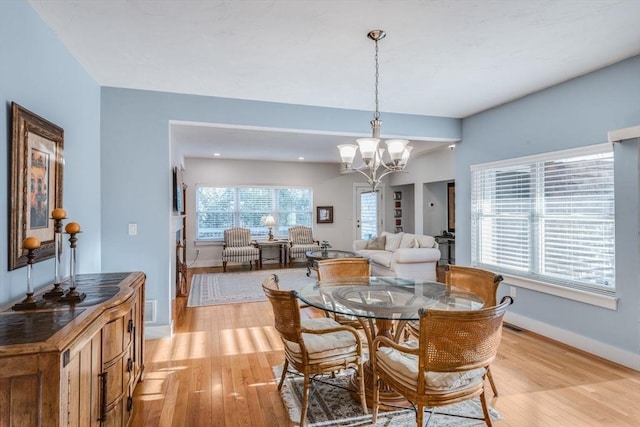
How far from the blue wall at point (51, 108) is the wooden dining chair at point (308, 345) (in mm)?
1473

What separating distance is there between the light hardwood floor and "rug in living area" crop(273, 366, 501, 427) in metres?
0.11

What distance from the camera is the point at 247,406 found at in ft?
7.72

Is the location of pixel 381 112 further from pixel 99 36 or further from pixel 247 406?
pixel 247 406

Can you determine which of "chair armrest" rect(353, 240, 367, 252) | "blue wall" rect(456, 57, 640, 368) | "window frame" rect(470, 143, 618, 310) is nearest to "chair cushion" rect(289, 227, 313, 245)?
"chair armrest" rect(353, 240, 367, 252)

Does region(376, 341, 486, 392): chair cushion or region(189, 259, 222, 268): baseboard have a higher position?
region(376, 341, 486, 392): chair cushion

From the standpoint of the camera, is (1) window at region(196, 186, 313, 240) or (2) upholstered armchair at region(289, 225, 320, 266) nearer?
(2) upholstered armchair at region(289, 225, 320, 266)

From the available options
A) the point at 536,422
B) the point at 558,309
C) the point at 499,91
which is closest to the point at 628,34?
the point at 499,91

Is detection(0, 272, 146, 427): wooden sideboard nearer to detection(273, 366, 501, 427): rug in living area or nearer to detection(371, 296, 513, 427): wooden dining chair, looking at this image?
detection(273, 366, 501, 427): rug in living area

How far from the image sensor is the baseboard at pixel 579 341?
2912 millimetres

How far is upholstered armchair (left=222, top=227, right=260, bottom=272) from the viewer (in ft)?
24.6

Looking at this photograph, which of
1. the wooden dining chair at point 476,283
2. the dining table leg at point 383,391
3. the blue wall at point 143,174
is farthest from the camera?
the blue wall at point 143,174

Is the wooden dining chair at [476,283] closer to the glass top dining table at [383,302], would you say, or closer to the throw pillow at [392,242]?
the glass top dining table at [383,302]

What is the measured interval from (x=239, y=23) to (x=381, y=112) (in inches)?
97.2

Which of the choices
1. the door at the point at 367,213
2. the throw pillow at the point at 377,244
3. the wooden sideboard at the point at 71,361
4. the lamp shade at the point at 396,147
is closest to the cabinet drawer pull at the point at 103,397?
the wooden sideboard at the point at 71,361
